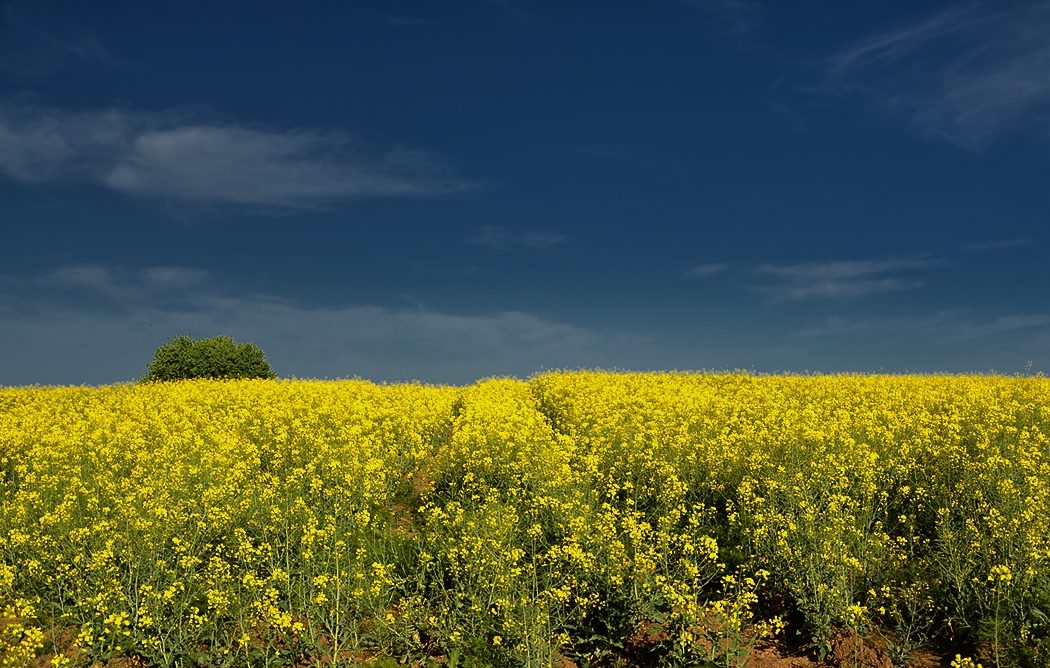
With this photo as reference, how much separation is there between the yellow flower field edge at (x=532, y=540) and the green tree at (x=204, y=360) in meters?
15.9

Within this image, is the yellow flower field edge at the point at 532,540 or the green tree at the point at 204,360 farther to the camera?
the green tree at the point at 204,360

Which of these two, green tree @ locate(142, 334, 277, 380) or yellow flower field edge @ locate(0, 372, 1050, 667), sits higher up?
green tree @ locate(142, 334, 277, 380)

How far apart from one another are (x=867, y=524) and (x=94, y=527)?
32.6 ft

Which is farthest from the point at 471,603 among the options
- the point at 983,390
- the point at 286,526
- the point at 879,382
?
the point at 879,382

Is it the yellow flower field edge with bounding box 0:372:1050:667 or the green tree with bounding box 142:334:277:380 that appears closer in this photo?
the yellow flower field edge with bounding box 0:372:1050:667

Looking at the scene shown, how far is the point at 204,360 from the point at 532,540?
27217 mm

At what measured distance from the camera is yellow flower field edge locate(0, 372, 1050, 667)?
7203mm

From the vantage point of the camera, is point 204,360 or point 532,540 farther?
point 204,360

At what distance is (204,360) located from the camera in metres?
32.1

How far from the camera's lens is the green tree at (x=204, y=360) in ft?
104

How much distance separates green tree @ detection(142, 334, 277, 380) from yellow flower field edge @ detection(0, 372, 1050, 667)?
15935 mm

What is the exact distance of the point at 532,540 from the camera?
9078mm

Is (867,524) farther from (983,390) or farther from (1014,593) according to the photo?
(983,390)

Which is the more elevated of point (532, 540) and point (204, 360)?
point (204, 360)
